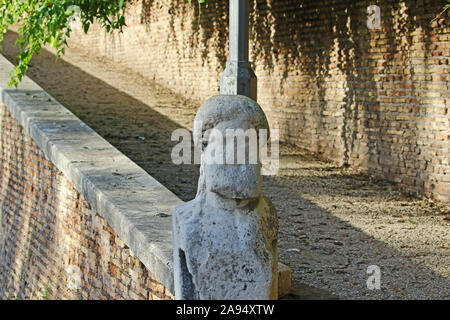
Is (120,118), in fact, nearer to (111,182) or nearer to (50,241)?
(50,241)

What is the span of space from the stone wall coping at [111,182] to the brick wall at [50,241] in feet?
0.59

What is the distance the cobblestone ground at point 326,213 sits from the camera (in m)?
4.49

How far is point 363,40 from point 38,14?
4190 mm

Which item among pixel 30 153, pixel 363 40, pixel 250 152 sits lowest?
pixel 30 153

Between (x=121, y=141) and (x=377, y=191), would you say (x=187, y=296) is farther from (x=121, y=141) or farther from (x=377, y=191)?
(x=121, y=141)

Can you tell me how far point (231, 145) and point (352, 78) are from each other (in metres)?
5.90

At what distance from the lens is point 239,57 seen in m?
6.36

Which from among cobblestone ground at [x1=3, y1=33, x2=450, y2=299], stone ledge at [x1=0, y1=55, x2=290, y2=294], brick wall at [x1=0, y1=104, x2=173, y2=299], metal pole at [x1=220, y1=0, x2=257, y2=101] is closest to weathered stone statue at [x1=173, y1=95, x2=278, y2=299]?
stone ledge at [x1=0, y1=55, x2=290, y2=294]

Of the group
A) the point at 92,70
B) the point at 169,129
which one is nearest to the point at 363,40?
the point at 169,129

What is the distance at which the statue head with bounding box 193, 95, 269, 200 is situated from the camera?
2.67 metres

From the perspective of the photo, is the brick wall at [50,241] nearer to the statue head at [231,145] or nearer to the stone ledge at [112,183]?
the stone ledge at [112,183]

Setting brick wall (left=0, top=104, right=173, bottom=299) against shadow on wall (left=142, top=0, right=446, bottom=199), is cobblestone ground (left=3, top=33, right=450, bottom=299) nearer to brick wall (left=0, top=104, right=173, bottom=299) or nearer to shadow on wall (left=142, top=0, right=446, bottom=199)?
shadow on wall (left=142, top=0, right=446, bottom=199)

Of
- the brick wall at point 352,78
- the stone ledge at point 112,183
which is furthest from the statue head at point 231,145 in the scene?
the brick wall at point 352,78

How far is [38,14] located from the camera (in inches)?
281
